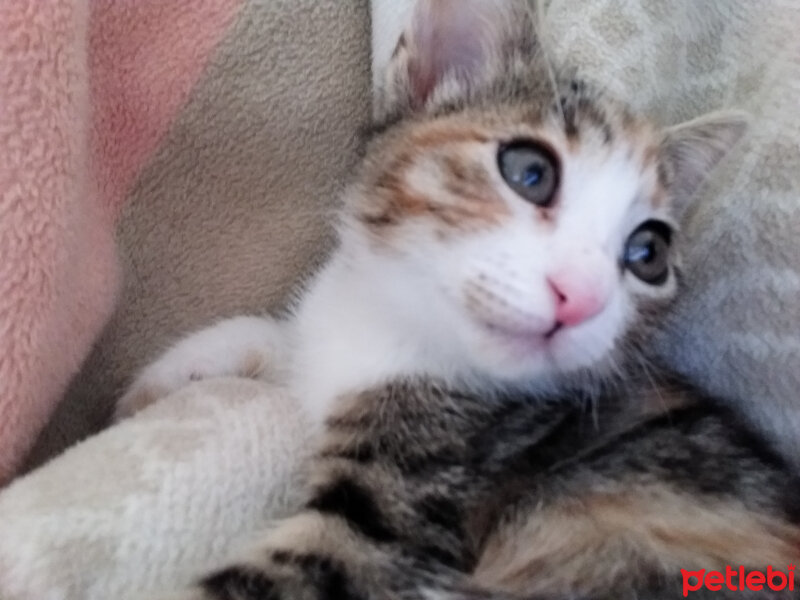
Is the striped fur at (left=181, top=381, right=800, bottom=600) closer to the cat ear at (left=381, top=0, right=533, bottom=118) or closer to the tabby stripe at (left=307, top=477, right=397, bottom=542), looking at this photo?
the tabby stripe at (left=307, top=477, right=397, bottom=542)

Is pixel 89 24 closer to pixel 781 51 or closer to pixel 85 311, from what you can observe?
pixel 85 311

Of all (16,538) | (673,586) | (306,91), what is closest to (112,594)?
(16,538)

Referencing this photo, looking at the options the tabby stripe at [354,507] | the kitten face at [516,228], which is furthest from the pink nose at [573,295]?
the tabby stripe at [354,507]

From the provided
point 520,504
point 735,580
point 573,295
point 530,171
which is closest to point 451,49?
point 530,171

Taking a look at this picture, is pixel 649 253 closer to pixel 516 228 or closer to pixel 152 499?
pixel 516 228

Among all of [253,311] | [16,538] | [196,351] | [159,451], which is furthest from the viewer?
[253,311]

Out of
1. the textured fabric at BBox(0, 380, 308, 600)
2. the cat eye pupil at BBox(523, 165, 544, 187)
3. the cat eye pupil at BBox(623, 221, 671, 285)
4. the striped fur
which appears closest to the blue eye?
the cat eye pupil at BBox(523, 165, 544, 187)
